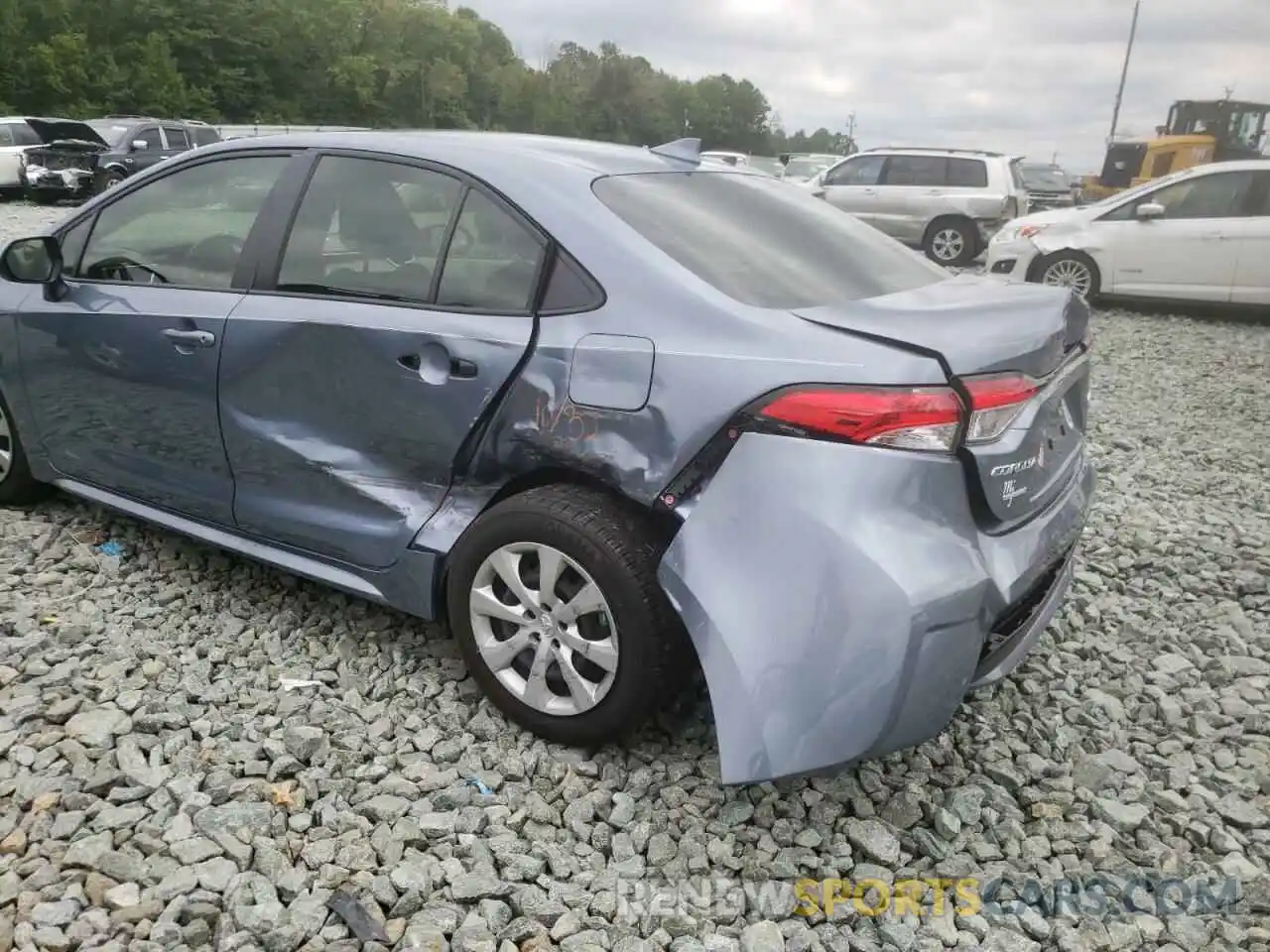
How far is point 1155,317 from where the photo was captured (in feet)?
34.7

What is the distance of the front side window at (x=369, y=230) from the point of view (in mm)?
2773

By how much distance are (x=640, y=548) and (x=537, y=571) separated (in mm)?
315

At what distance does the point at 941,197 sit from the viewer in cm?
1411

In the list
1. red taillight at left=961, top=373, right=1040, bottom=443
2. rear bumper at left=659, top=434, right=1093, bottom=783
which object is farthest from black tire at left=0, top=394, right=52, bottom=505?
red taillight at left=961, top=373, right=1040, bottom=443

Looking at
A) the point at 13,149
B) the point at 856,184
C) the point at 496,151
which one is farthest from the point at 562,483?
the point at 13,149

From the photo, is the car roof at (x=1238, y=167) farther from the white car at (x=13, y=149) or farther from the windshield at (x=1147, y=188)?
the white car at (x=13, y=149)

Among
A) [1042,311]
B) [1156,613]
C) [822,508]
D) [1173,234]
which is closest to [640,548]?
[822,508]

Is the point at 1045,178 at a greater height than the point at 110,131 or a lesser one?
greater

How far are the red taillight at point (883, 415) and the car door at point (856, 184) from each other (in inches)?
513

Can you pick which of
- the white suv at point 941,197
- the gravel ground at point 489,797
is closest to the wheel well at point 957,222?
the white suv at point 941,197

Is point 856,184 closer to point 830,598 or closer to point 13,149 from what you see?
point 830,598

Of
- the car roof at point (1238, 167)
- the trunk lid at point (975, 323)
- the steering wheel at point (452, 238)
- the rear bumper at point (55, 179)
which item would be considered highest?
the car roof at point (1238, 167)

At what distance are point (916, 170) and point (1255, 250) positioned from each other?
18.0 feet

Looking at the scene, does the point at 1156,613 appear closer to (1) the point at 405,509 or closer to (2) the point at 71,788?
(1) the point at 405,509
